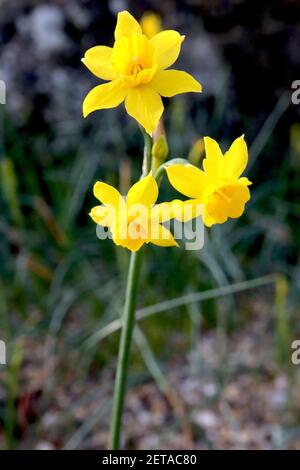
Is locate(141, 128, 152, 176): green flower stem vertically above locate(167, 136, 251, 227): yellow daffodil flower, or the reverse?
locate(141, 128, 152, 176): green flower stem

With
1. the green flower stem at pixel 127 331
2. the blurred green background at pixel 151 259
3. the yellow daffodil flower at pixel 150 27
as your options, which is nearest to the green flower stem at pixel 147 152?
the green flower stem at pixel 127 331

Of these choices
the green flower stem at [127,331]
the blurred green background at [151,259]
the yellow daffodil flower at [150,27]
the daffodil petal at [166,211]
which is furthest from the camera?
the yellow daffodil flower at [150,27]

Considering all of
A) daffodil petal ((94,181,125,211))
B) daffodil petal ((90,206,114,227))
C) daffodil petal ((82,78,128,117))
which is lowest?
daffodil petal ((90,206,114,227))

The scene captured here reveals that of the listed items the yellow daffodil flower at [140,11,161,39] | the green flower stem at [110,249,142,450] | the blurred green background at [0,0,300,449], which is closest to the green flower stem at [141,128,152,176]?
the green flower stem at [110,249,142,450]

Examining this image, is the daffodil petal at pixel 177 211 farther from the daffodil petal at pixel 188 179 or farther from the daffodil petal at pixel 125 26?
the daffodil petal at pixel 125 26

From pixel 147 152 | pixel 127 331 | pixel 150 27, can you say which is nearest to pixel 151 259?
pixel 150 27

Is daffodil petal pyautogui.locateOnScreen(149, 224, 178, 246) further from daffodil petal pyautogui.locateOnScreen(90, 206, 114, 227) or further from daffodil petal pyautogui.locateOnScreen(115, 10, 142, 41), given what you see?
daffodil petal pyautogui.locateOnScreen(115, 10, 142, 41)

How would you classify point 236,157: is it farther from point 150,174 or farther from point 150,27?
point 150,27
